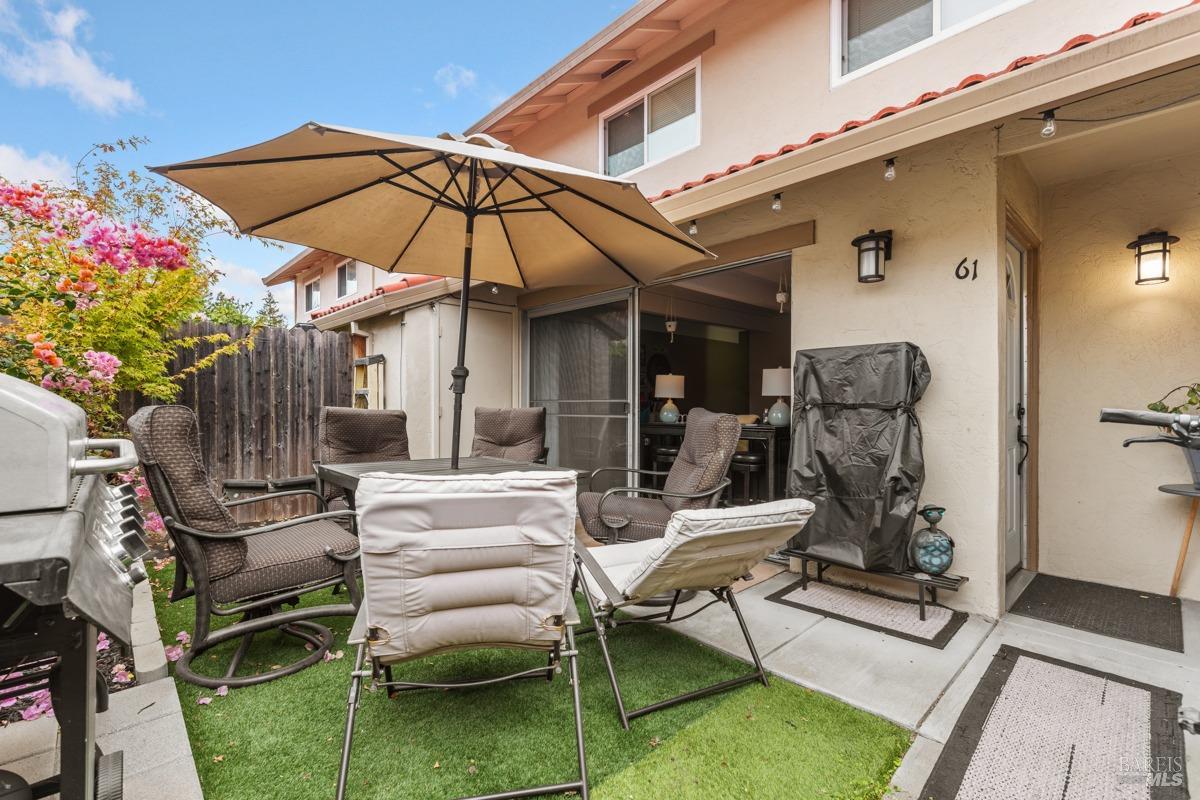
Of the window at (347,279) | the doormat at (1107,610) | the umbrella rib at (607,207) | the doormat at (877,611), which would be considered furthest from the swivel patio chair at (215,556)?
the window at (347,279)

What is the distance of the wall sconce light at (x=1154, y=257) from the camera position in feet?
10.4

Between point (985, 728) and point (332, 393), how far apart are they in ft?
19.1

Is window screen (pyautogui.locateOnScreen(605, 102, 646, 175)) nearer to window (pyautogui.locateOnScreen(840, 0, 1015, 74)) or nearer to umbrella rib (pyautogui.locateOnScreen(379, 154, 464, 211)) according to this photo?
window (pyautogui.locateOnScreen(840, 0, 1015, 74))

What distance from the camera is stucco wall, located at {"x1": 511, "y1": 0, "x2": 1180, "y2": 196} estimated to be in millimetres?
3154

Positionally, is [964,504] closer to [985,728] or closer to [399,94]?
[985,728]

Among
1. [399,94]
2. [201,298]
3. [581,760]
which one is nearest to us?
[581,760]

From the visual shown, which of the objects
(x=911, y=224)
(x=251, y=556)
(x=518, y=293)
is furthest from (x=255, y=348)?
(x=911, y=224)

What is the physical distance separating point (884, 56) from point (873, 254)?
5.62ft

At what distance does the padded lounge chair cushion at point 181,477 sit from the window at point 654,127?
182 inches

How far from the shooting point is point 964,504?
3088 mm

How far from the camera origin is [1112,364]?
11.3 ft

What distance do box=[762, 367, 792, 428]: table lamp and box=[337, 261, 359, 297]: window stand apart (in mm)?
8398

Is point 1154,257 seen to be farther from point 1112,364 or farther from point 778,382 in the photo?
point 778,382

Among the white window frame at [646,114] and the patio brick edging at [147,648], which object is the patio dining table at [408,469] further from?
the white window frame at [646,114]
